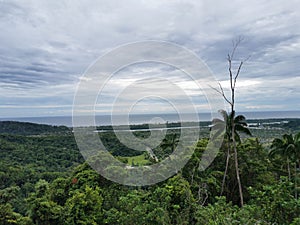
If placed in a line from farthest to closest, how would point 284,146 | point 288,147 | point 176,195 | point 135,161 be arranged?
1. point 135,161
2. point 284,146
3. point 288,147
4. point 176,195

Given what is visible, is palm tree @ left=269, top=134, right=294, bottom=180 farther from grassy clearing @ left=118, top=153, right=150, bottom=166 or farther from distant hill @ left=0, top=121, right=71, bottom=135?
distant hill @ left=0, top=121, right=71, bottom=135

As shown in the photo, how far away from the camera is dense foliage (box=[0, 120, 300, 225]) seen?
10.3m

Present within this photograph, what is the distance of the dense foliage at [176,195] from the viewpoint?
1027 centimetres

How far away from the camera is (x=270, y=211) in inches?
393

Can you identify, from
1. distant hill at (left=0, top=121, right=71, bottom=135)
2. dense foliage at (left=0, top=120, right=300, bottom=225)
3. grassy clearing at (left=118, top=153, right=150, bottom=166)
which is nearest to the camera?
dense foliage at (left=0, top=120, right=300, bottom=225)

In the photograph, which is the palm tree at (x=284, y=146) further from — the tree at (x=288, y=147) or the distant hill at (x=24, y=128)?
the distant hill at (x=24, y=128)

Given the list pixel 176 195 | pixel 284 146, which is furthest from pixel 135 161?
pixel 284 146

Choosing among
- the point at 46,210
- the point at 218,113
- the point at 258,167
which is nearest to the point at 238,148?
the point at 258,167

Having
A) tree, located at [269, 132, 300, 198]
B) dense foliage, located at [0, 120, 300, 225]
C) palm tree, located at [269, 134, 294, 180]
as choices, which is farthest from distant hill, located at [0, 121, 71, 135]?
tree, located at [269, 132, 300, 198]

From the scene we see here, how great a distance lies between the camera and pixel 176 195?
53.6 ft

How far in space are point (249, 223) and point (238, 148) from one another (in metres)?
16.5

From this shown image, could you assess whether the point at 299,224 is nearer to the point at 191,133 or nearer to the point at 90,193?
the point at 90,193

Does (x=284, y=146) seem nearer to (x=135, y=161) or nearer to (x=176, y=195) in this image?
(x=176, y=195)

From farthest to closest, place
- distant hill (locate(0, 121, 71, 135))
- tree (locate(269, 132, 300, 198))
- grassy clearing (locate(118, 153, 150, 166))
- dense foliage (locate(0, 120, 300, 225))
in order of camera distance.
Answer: distant hill (locate(0, 121, 71, 135))
grassy clearing (locate(118, 153, 150, 166))
tree (locate(269, 132, 300, 198))
dense foliage (locate(0, 120, 300, 225))
